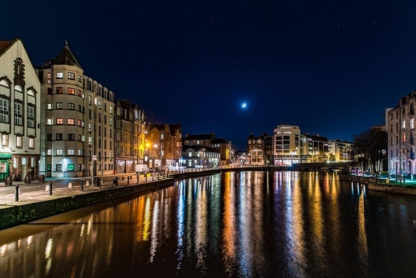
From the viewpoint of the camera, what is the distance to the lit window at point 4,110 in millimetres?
38634

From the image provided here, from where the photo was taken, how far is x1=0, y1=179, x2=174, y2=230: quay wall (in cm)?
2159

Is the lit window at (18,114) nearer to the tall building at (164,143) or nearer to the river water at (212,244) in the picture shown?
the river water at (212,244)

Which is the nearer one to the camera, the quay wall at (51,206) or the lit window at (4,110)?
the quay wall at (51,206)

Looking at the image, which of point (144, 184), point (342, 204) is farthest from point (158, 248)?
point (144, 184)

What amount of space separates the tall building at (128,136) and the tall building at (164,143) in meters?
17.0

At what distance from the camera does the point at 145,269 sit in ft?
47.2

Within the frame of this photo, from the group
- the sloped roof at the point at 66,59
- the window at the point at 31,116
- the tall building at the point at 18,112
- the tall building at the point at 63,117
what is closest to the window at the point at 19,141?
the tall building at the point at 18,112

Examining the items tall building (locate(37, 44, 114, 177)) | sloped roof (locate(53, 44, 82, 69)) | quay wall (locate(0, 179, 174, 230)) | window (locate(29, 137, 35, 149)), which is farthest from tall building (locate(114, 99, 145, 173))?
quay wall (locate(0, 179, 174, 230))

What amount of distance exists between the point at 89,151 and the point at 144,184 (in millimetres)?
17424

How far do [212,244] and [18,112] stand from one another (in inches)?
1382

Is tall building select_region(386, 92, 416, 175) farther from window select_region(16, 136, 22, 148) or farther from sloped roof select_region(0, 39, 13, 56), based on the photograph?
sloped roof select_region(0, 39, 13, 56)

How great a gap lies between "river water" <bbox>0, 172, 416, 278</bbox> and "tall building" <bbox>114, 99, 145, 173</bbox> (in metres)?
42.6

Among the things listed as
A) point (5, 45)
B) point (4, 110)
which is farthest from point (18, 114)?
point (5, 45)

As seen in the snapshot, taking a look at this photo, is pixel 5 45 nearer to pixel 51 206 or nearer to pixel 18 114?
pixel 18 114
